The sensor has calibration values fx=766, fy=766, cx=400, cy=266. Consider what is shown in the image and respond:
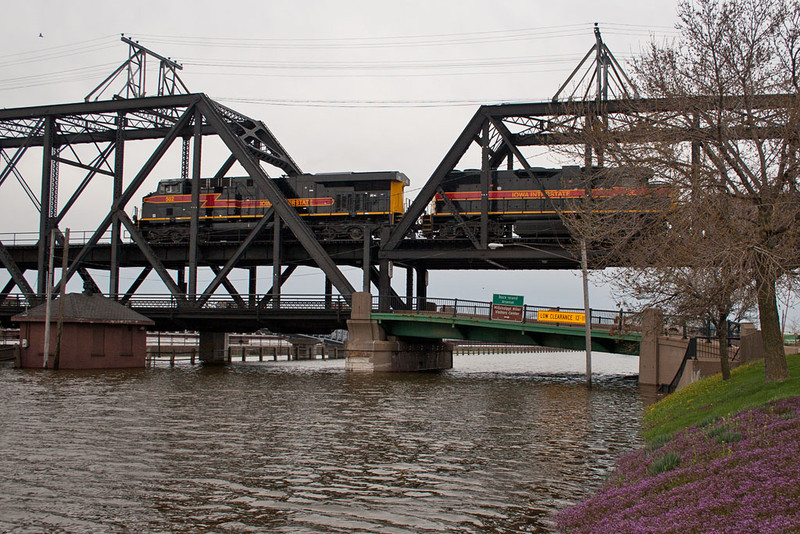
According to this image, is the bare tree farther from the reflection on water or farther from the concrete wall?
the concrete wall

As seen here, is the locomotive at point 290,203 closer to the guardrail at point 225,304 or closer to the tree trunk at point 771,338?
the guardrail at point 225,304

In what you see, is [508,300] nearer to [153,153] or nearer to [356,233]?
[356,233]

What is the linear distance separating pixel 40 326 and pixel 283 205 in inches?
699

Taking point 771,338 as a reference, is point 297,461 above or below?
below

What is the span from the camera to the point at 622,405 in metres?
Result: 30.4

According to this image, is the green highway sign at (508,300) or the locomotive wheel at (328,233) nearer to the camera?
the green highway sign at (508,300)

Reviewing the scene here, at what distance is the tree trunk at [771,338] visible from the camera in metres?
18.8

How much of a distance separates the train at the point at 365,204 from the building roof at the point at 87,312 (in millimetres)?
11181

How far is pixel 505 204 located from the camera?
174 feet

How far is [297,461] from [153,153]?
48621 mm

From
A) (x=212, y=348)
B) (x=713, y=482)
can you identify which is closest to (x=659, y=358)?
(x=713, y=482)

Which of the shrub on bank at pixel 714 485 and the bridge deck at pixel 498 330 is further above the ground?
the bridge deck at pixel 498 330

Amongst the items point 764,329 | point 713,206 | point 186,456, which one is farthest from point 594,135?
point 186,456

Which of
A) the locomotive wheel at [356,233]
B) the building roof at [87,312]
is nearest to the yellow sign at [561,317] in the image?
the locomotive wheel at [356,233]
